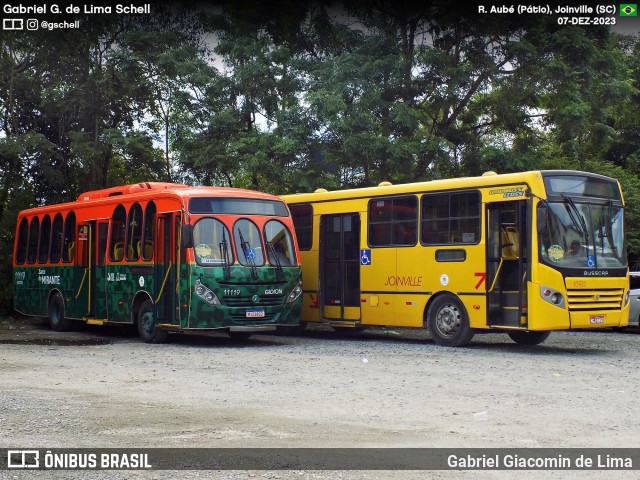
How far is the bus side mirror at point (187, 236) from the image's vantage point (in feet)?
64.2

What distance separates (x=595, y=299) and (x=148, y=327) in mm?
8908

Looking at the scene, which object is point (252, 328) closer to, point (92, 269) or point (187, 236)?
point (187, 236)

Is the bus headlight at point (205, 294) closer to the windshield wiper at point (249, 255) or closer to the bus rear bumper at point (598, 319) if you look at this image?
the windshield wiper at point (249, 255)

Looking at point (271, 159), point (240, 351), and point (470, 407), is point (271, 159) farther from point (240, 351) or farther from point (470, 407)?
point (470, 407)

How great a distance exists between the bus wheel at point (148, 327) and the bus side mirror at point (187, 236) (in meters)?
2.00

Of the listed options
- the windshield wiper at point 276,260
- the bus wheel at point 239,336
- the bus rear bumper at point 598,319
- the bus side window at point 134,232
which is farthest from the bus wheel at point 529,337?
the bus side window at point 134,232

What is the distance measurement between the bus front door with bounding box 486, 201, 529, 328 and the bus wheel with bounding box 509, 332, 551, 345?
190cm

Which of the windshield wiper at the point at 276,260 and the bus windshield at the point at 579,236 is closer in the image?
the bus windshield at the point at 579,236

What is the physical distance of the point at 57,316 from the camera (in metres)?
25.7

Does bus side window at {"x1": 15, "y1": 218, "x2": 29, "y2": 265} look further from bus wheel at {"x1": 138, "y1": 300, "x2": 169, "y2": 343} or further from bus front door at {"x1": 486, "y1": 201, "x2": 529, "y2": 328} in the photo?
bus front door at {"x1": 486, "y1": 201, "x2": 529, "y2": 328}

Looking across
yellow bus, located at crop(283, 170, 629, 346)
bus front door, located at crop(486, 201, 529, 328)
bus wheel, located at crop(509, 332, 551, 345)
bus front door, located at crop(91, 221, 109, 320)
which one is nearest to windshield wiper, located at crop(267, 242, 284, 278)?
yellow bus, located at crop(283, 170, 629, 346)

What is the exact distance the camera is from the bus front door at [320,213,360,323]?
72.2 ft

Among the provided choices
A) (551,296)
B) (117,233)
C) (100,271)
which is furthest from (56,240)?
(551,296)

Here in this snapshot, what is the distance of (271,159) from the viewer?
27984 mm
